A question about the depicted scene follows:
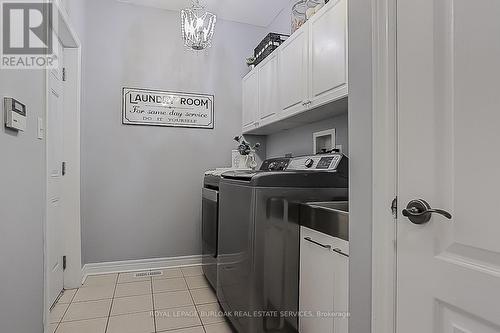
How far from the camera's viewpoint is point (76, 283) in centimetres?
254

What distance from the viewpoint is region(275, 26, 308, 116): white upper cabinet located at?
2162 millimetres

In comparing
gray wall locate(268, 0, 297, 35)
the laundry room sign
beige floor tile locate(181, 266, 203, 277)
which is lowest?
beige floor tile locate(181, 266, 203, 277)

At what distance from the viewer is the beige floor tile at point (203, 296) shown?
2.31 meters

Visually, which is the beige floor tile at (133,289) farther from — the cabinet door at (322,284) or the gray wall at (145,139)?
the cabinet door at (322,284)

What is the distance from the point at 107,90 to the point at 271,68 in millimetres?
1704

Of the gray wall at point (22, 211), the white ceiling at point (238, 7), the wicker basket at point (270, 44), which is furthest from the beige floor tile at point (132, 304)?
the white ceiling at point (238, 7)

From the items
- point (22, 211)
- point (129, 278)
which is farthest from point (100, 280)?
point (22, 211)

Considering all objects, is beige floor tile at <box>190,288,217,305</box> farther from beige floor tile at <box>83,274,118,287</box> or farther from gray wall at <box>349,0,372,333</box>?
gray wall at <box>349,0,372,333</box>

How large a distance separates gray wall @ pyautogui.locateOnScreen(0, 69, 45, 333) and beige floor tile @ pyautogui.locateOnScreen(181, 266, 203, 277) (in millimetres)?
1566

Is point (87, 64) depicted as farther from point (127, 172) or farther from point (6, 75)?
point (6, 75)

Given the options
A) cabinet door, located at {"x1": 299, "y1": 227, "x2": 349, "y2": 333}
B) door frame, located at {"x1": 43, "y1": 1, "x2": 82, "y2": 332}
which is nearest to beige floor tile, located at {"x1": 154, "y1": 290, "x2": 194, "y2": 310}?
door frame, located at {"x1": 43, "y1": 1, "x2": 82, "y2": 332}

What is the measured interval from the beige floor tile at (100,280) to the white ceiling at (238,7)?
283 centimetres

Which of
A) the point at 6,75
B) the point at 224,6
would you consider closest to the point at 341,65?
the point at 6,75

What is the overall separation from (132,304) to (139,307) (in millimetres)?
85
